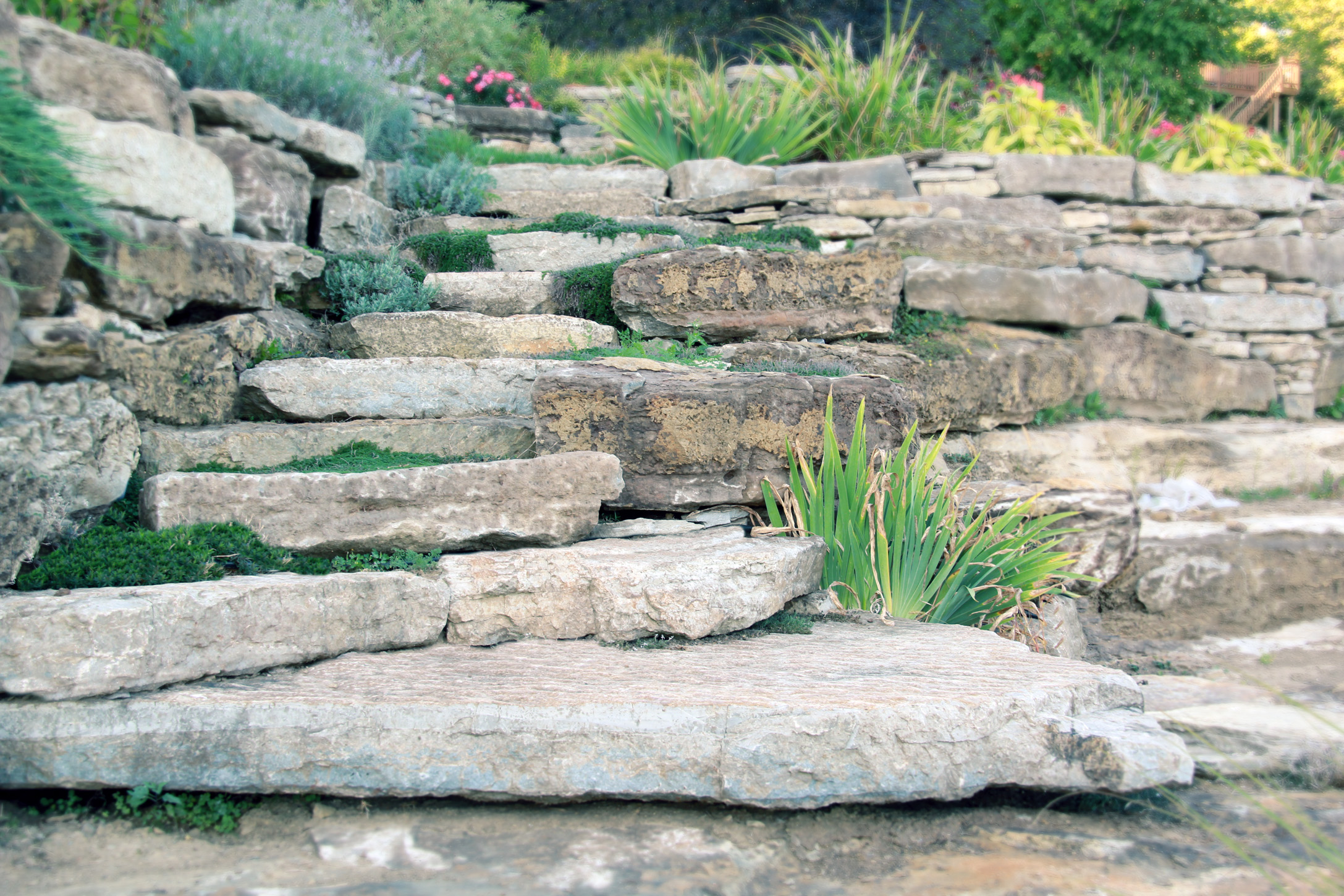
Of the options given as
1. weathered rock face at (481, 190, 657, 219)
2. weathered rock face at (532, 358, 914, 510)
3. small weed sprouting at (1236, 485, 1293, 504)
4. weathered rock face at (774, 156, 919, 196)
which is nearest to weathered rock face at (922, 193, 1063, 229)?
weathered rock face at (774, 156, 919, 196)

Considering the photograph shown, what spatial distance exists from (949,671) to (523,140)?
24.4 ft

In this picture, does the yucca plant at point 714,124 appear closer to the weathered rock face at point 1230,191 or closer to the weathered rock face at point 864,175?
the weathered rock face at point 864,175

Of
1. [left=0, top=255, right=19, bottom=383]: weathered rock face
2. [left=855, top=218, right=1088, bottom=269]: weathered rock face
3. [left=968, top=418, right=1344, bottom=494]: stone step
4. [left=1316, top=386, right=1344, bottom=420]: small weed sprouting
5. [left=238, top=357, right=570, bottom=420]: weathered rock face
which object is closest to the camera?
[left=0, top=255, right=19, bottom=383]: weathered rock face

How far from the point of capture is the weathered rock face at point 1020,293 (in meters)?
5.14

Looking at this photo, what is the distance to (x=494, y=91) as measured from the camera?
9.57m

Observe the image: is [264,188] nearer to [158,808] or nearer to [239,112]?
[239,112]

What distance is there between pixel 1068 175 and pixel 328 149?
4.97 meters

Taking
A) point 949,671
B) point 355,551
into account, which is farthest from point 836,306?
Answer: point 355,551

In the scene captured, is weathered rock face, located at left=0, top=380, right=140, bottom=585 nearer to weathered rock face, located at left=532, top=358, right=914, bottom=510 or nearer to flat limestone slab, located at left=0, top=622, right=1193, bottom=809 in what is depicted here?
flat limestone slab, located at left=0, top=622, right=1193, bottom=809

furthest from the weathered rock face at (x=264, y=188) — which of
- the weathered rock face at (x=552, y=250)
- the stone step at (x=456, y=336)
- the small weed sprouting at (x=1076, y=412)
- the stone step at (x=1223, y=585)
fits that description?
the stone step at (x=1223, y=585)

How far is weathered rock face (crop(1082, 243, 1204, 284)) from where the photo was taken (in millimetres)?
6434

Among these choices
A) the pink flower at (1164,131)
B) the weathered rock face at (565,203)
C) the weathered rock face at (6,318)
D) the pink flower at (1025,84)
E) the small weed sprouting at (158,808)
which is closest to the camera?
the small weed sprouting at (158,808)

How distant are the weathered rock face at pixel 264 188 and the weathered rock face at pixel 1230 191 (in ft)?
18.9

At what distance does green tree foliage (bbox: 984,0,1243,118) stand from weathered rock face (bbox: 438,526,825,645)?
8426 mm
